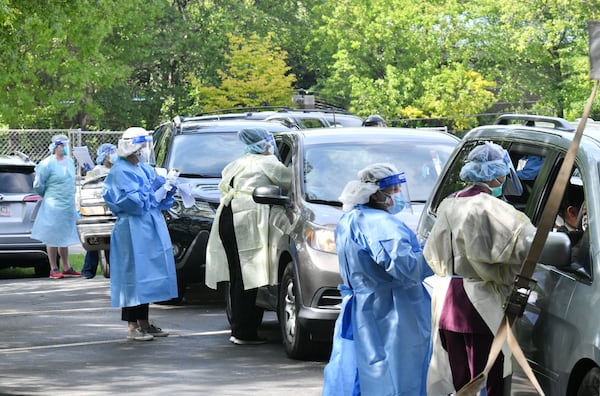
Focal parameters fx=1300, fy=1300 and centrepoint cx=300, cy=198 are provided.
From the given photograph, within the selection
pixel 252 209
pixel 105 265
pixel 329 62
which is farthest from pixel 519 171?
pixel 329 62

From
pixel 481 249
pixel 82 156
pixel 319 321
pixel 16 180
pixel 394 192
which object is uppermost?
pixel 394 192

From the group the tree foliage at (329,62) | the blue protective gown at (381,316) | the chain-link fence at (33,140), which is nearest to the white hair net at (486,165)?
the blue protective gown at (381,316)

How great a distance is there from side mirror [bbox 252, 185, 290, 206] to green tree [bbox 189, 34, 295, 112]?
105ft

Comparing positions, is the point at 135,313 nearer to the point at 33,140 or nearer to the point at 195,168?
the point at 195,168

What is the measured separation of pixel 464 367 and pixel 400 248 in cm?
69

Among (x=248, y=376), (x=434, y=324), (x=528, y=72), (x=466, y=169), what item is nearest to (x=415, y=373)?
(x=434, y=324)

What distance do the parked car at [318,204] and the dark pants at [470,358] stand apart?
317cm

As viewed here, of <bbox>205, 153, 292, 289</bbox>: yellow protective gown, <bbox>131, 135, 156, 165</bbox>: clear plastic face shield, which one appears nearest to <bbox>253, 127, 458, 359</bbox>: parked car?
<bbox>205, 153, 292, 289</bbox>: yellow protective gown

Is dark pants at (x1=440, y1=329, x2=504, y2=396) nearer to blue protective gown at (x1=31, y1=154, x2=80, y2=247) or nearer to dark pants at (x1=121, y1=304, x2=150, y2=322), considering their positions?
dark pants at (x1=121, y1=304, x2=150, y2=322)

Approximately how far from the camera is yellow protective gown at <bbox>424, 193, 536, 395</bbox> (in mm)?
5711

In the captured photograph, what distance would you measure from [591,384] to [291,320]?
500 centimetres

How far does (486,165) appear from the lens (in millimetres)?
6133

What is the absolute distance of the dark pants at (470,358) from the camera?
5.83 metres

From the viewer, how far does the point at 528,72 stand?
148 ft
